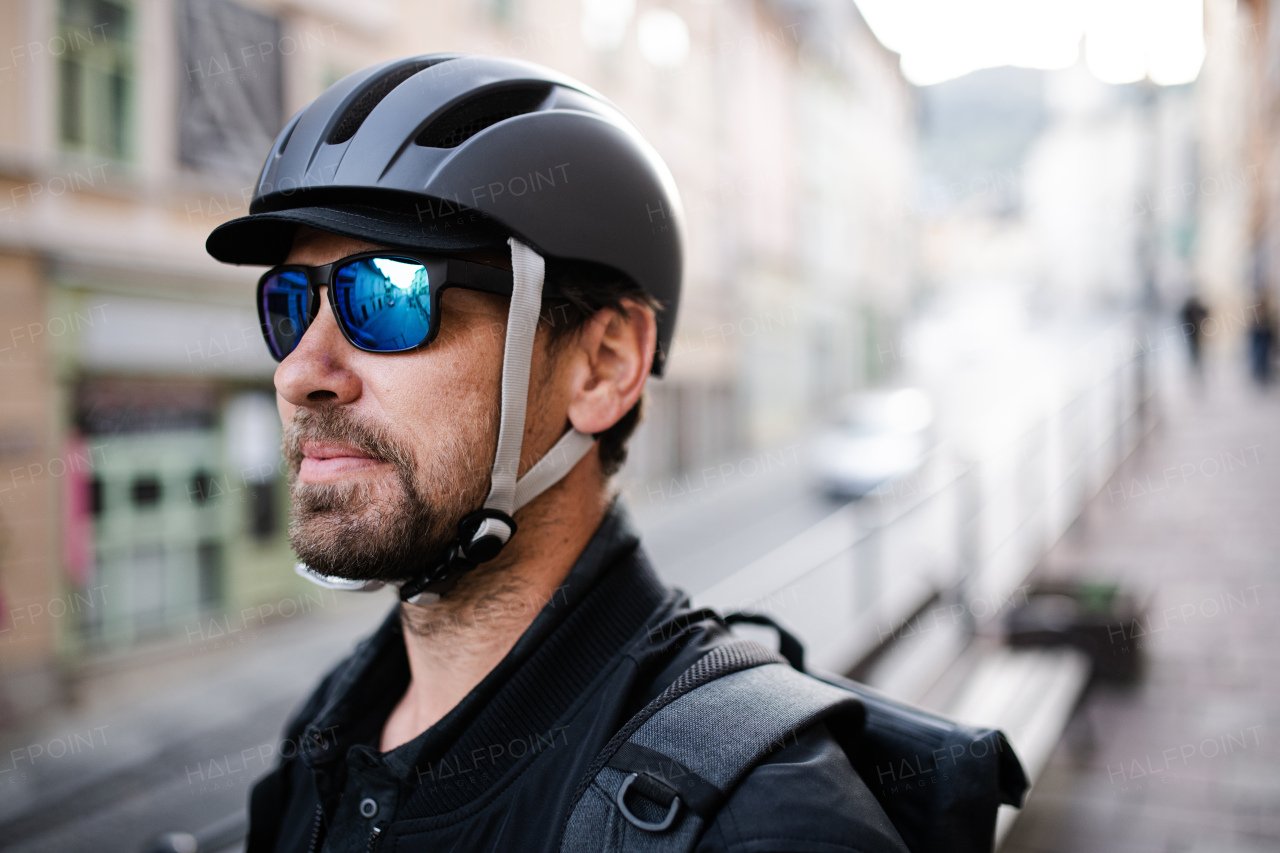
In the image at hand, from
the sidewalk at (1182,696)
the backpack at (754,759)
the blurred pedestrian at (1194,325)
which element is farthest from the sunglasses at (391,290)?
the blurred pedestrian at (1194,325)

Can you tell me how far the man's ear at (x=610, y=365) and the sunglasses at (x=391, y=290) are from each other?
0.74 ft

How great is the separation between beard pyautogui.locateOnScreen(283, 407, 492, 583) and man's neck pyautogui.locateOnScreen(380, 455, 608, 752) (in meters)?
0.12

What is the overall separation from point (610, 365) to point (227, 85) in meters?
8.52

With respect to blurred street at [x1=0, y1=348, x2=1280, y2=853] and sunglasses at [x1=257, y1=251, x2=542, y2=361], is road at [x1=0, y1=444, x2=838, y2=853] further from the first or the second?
sunglasses at [x1=257, y1=251, x2=542, y2=361]

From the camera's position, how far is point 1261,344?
679 inches

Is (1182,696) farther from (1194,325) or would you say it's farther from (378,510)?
(1194,325)

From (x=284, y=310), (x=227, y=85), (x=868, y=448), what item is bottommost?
(x=868, y=448)

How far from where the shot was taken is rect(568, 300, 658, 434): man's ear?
1.63 metres

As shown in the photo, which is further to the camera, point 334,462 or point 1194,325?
point 1194,325

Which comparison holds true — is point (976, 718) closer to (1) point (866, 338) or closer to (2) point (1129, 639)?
(2) point (1129, 639)

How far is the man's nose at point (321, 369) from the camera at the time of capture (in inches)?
56.9

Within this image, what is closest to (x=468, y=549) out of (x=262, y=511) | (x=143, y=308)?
(x=143, y=308)

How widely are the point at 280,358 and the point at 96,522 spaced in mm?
7476

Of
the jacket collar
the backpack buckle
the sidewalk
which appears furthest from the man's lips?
the sidewalk
